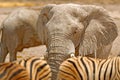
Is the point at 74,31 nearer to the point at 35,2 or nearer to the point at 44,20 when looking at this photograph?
the point at 44,20

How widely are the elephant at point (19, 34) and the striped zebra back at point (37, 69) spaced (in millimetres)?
4102

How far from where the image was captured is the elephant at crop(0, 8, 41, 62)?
8.48 metres

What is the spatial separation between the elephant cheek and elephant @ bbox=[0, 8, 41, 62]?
288cm

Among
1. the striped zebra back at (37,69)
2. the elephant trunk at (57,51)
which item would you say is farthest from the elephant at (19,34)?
the striped zebra back at (37,69)

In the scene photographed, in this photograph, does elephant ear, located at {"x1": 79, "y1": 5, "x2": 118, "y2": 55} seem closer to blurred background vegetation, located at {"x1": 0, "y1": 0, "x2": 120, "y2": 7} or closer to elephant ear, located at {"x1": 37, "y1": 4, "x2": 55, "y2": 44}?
elephant ear, located at {"x1": 37, "y1": 4, "x2": 55, "y2": 44}

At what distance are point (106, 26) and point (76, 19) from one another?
0.83 meters

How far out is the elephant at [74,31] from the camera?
224 inches

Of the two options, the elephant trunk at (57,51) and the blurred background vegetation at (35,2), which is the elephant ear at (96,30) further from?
the blurred background vegetation at (35,2)

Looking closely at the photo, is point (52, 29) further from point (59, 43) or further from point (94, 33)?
point (94, 33)

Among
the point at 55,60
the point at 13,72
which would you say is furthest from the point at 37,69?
the point at 55,60

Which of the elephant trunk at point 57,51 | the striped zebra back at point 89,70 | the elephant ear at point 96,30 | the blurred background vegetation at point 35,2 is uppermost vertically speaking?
the blurred background vegetation at point 35,2

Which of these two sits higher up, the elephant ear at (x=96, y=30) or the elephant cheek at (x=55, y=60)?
the elephant ear at (x=96, y=30)

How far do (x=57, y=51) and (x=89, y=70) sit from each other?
2.77 ft

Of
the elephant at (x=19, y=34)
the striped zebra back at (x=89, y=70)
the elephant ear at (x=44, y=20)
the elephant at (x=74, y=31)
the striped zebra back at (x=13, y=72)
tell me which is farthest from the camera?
the elephant at (x=19, y=34)
